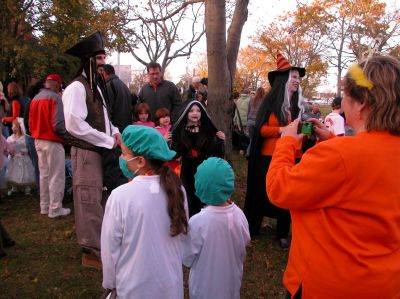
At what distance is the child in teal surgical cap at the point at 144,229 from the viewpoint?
2.14m

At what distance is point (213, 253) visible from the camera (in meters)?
2.50

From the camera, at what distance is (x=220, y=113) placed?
232 inches

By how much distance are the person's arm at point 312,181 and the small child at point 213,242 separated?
78 cm

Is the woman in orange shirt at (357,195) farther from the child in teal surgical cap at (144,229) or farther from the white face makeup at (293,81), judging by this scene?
the white face makeup at (293,81)

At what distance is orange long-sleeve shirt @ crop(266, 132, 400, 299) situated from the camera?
153 cm

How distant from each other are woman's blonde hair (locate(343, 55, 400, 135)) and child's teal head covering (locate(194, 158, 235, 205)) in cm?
114

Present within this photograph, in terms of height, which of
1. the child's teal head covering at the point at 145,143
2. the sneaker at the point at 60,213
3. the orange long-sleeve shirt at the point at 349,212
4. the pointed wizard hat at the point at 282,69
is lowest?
the sneaker at the point at 60,213

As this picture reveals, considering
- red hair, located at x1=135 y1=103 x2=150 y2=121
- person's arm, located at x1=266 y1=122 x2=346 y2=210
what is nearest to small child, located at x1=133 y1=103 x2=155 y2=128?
red hair, located at x1=135 y1=103 x2=150 y2=121

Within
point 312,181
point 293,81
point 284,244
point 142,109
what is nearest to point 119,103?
point 142,109

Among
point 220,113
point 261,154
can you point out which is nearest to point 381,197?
point 261,154

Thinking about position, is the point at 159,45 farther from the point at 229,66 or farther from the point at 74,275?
the point at 74,275

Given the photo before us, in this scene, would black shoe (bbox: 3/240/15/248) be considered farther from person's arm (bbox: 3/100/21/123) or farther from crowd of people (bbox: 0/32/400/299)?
person's arm (bbox: 3/100/21/123)

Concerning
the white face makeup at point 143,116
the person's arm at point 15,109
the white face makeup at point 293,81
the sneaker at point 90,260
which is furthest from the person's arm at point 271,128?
the person's arm at point 15,109

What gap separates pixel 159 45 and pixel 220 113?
18825 mm
